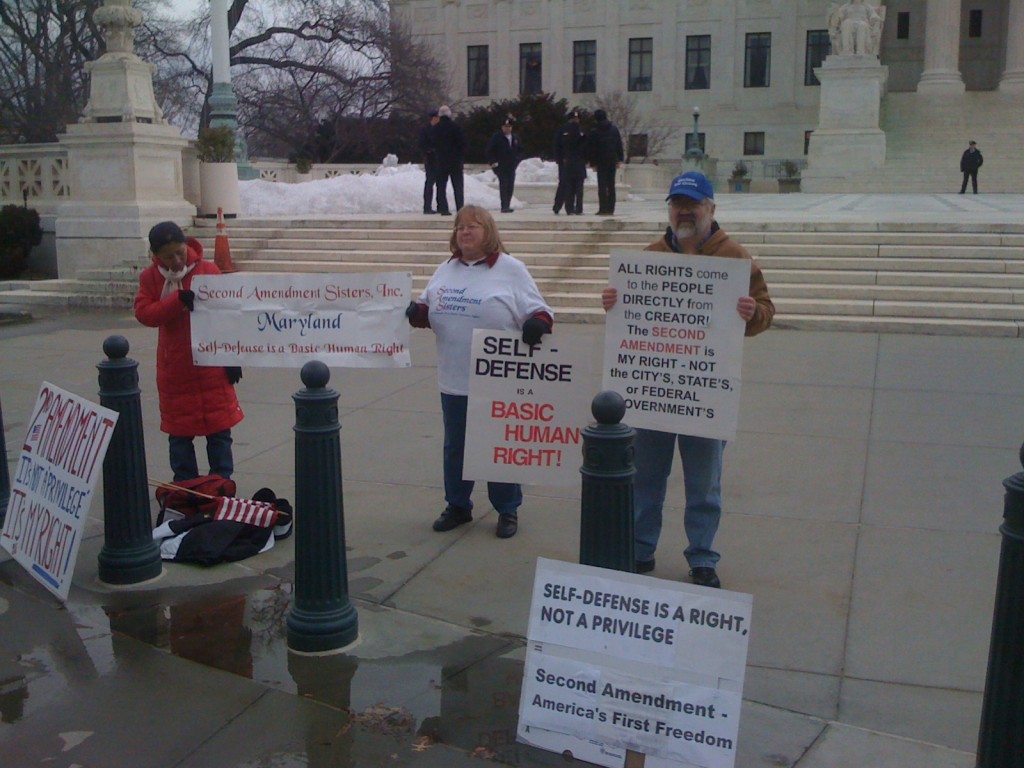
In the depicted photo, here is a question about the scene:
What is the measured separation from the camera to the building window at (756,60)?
197ft

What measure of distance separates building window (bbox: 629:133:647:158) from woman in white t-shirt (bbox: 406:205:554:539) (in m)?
46.8

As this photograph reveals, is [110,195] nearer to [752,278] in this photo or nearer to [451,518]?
[451,518]

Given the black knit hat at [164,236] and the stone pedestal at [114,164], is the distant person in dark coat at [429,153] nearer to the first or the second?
the stone pedestal at [114,164]

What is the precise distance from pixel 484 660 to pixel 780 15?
61.5m

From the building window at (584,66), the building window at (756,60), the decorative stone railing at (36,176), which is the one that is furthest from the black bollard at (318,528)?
the building window at (584,66)

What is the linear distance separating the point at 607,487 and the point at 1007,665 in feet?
4.04

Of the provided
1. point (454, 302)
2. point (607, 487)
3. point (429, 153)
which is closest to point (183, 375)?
point (454, 302)

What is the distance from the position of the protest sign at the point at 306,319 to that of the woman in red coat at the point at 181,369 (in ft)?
0.54

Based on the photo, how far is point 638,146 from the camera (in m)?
52.3

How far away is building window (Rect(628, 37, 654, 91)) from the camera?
6219 cm

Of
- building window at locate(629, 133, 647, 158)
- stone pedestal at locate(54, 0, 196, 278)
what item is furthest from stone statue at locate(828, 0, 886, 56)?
stone pedestal at locate(54, 0, 196, 278)

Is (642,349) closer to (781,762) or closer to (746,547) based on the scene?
(746,547)

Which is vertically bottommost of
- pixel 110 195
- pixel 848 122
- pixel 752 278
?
pixel 752 278

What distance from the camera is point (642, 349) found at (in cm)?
466
